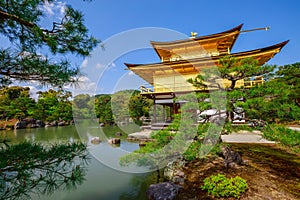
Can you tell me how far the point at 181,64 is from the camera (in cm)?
857

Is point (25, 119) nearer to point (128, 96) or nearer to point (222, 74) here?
point (128, 96)

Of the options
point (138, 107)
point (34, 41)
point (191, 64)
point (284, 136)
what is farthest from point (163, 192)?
point (138, 107)

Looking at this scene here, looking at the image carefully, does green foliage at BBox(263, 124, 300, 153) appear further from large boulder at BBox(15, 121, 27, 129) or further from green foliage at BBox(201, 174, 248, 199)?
large boulder at BBox(15, 121, 27, 129)

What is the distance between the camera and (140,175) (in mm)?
3350

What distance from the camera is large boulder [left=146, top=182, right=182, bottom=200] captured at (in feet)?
7.14

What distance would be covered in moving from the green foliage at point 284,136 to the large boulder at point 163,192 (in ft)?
5.27

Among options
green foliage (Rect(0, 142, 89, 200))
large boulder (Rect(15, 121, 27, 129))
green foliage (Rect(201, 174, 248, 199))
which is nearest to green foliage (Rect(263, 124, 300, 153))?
green foliage (Rect(201, 174, 248, 199))

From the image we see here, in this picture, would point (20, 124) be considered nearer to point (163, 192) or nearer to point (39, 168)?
point (163, 192)

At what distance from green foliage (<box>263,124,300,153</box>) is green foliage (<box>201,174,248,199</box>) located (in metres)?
0.79

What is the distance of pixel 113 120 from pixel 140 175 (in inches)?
594

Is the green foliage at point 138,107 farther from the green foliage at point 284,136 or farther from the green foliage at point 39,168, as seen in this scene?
the green foliage at point 39,168

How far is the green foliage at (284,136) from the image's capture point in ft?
5.96

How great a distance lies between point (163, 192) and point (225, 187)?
35.6 inches

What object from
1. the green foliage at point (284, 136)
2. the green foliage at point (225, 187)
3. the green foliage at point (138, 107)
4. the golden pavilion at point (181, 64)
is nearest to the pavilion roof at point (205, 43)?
the golden pavilion at point (181, 64)
